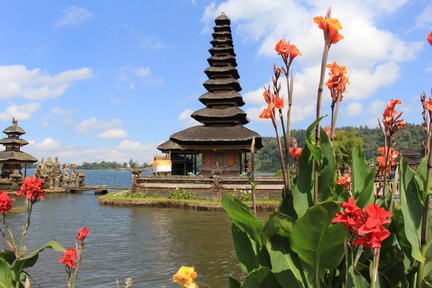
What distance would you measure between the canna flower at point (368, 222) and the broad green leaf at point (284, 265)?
591mm

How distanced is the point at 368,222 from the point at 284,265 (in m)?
0.81

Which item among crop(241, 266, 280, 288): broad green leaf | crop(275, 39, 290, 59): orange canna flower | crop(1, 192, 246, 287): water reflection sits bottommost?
crop(1, 192, 246, 287): water reflection

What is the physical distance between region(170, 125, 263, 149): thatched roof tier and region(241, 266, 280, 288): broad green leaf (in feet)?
75.1

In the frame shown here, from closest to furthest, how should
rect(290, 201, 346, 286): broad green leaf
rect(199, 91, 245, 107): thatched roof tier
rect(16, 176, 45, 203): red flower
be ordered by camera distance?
1. rect(290, 201, 346, 286): broad green leaf
2. rect(16, 176, 45, 203): red flower
3. rect(199, 91, 245, 107): thatched roof tier

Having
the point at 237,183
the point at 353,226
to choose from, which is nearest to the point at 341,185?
the point at 353,226

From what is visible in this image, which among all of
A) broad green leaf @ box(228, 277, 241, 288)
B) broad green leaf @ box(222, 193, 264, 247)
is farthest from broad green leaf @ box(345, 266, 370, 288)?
broad green leaf @ box(228, 277, 241, 288)

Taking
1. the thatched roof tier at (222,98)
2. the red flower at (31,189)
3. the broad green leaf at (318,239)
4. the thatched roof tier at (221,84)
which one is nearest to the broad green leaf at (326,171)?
the broad green leaf at (318,239)

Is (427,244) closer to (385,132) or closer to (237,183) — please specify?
(385,132)

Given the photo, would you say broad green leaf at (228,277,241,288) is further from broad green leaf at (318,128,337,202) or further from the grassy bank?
the grassy bank

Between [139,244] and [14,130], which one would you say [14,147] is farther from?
[139,244]

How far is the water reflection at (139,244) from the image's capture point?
897 centimetres

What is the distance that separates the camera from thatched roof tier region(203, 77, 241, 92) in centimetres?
2933

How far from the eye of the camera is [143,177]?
2592 cm

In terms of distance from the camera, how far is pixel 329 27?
2.43 metres
